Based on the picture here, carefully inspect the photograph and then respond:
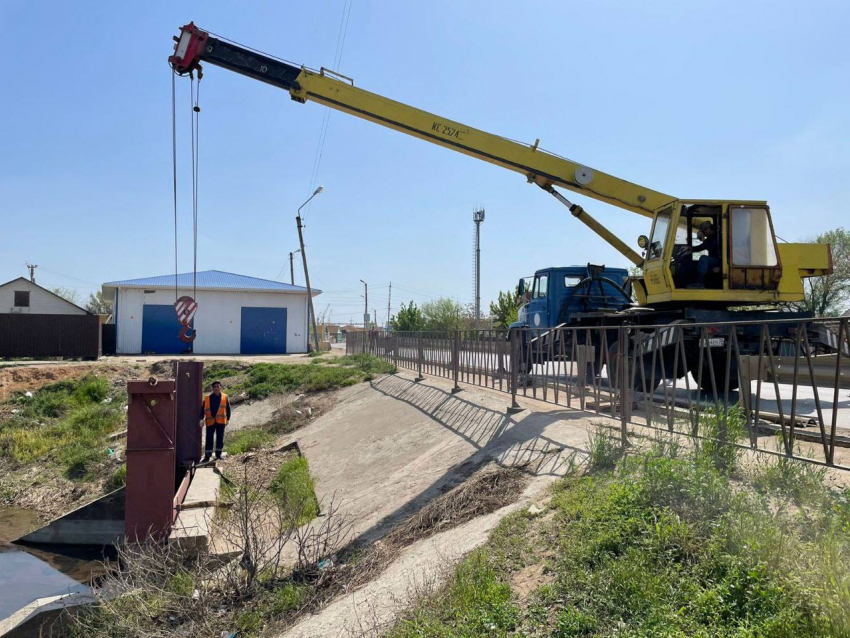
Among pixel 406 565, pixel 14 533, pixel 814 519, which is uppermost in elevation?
pixel 814 519

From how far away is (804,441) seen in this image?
5750 mm

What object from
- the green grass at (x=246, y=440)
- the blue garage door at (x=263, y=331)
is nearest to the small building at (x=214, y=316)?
the blue garage door at (x=263, y=331)

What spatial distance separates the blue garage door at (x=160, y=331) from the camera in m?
30.2

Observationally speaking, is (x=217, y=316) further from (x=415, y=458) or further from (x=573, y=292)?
(x=415, y=458)

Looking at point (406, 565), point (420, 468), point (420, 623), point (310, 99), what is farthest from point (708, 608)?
point (310, 99)

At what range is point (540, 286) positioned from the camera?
16219 millimetres

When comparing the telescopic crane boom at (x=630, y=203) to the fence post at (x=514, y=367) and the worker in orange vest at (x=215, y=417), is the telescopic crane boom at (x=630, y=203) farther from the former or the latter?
Answer: the worker in orange vest at (x=215, y=417)

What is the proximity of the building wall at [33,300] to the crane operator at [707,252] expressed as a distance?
31.4m

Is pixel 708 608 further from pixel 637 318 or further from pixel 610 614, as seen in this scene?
pixel 637 318

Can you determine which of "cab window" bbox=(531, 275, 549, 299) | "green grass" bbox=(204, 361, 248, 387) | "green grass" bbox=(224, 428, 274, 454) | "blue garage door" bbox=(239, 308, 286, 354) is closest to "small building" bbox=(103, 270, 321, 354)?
"blue garage door" bbox=(239, 308, 286, 354)

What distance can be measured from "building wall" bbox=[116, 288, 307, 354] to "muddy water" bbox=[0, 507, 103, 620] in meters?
19.1

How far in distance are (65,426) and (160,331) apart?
13151 mm

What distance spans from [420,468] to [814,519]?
219 inches

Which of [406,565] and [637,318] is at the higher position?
[637,318]
